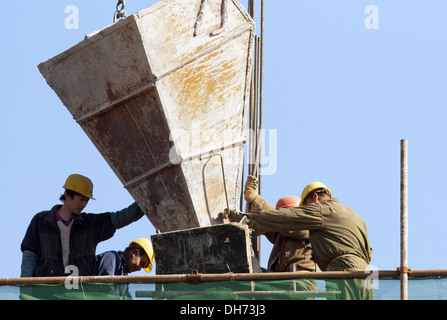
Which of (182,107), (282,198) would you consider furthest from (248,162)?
(182,107)

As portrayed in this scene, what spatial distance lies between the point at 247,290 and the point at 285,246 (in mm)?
1735

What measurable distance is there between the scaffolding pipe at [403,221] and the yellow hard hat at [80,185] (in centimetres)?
396

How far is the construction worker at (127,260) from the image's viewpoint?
1034 cm

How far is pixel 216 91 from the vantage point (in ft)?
33.3

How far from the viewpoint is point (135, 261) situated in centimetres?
1086

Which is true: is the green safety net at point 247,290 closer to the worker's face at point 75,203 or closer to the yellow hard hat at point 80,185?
the worker's face at point 75,203

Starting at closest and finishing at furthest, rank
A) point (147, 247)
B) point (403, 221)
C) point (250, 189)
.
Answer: point (403, 221), point (250, 189), point (147, 247)

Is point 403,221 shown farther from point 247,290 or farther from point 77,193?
point 77,193

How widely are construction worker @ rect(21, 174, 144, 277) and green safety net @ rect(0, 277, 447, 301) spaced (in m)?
1.70

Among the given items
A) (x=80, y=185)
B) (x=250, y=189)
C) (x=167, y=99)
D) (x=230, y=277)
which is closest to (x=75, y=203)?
(x=80, y=185)

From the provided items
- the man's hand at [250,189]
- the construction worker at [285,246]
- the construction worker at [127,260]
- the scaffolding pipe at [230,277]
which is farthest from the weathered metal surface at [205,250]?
the construction worker at [127,260]

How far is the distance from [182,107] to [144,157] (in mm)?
718

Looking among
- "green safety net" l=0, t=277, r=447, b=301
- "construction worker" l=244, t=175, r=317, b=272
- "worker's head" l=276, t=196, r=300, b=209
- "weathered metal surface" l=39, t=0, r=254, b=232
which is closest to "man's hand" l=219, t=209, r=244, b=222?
"weathered metal surface" l=39, t=0, r=254, b=232

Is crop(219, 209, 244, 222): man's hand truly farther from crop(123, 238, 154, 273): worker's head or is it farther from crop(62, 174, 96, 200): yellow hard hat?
crop(62, 174, 96, 200): yellow hard hat
